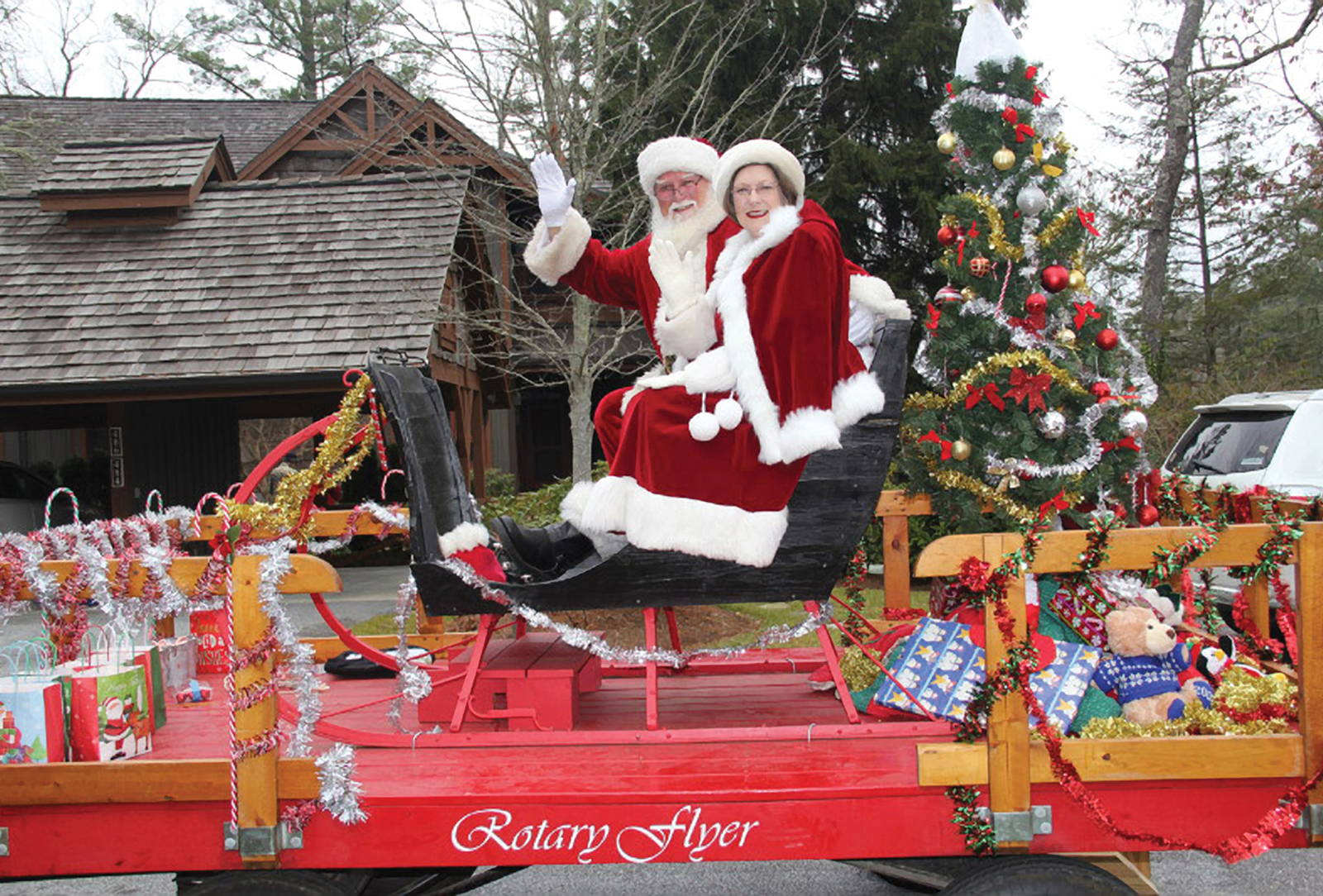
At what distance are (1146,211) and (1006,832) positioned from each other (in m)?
14.8

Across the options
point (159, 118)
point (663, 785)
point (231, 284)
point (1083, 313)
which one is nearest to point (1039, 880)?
point (663, 785)

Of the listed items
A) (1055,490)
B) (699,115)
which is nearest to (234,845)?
(1055,490)

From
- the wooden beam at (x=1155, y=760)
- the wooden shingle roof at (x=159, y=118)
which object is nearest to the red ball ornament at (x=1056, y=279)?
the wooden beam at (x=1155, y=760)

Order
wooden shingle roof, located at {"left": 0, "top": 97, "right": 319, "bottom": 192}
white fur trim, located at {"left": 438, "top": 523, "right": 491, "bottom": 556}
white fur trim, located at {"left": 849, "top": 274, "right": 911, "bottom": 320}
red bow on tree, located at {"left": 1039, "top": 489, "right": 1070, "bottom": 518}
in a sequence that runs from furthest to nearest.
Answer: wooden shingle roof, located at {"left": 0, "top": 97, "right": 319, "bottom": 192} → red bow on tree, located at {"left": 1039, "top": 489, "right": 1070, "bottom": 518} → white fur trim, located at {"left": 849, "top": 274, "right": 911, "bottom": 320} → white fur trim, located at {"left": 438, "top": 523, "right": 491, "bottom": 556}

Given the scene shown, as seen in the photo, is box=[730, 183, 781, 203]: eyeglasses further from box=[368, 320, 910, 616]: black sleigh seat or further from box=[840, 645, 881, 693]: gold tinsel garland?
box=[840, 645, 881, 693]: gold tinsel garland

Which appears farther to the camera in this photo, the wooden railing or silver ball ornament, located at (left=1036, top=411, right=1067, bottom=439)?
silver ball ornament, located at (left=1036, top=411, right=1067, bottom=439)

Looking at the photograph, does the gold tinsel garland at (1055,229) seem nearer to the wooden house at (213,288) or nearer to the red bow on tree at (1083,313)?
the red bow on tree at (1083,313)

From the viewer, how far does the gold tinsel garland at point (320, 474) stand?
2484 mm

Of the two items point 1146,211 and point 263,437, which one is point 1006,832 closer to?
point 1146,211

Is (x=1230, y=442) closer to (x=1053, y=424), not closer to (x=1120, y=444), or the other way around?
(x=1120, y=444)

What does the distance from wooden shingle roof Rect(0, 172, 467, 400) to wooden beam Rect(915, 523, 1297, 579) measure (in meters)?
7.84

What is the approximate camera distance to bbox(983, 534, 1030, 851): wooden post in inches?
→ 89.3

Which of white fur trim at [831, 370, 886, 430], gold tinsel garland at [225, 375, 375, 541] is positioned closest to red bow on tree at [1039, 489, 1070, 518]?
white fur trim at [831, 370, 886, 430]

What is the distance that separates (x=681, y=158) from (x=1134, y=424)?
1.87 metres
